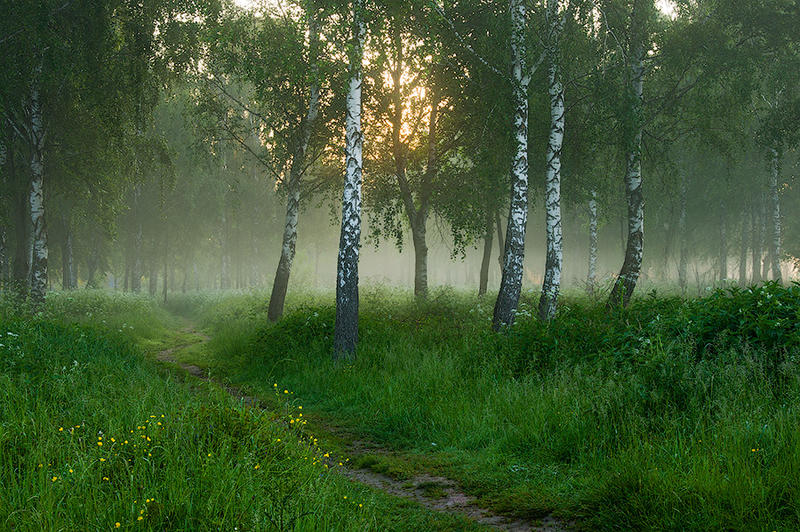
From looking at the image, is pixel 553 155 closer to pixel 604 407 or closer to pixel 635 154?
pixel 635 154

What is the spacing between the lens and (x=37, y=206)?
1600 cm

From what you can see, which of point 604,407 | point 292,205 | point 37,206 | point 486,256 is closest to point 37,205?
point 37,206

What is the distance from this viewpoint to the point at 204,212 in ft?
145

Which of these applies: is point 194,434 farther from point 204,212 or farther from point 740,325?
point 204,212

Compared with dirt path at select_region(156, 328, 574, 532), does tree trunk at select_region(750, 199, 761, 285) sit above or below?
above

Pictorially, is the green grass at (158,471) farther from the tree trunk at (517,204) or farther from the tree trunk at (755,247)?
the tree trunk at (755,247)

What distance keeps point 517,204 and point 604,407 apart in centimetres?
728

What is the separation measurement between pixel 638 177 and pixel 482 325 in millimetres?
7897

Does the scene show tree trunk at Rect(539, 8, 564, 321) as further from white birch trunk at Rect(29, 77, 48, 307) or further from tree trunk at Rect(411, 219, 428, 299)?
white birch trunk at Rect(29, 77, 48, 307)

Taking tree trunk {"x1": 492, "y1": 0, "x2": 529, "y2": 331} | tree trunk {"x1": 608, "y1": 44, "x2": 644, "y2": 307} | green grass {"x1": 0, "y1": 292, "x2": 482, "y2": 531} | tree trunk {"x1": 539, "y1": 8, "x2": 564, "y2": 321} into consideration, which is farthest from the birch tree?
green grass {"x1": 0, "y1": 292, "x2": 482, "y2": 531}

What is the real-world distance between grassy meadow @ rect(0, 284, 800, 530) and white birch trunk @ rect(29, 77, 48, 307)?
6911 millimetres

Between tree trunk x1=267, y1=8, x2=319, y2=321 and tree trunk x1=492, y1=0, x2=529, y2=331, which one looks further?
tree trunk x1=267, y1=8, x2=319, y2=321

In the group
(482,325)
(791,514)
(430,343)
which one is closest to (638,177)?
(482,325)

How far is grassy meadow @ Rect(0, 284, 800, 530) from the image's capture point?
3996 millimetres
